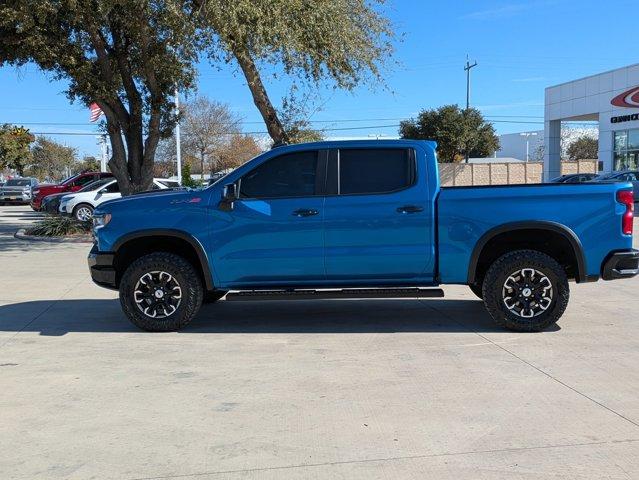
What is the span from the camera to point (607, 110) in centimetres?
3725

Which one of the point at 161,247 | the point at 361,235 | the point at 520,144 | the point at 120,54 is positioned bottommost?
the point at 161,247

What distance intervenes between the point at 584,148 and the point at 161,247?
73399mm

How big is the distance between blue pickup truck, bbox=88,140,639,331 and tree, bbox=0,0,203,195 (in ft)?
24.5

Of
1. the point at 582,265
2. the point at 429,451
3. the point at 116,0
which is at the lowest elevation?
the point at 429,451

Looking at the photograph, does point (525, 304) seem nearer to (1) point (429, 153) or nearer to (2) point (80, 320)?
(1) point (429, 153)

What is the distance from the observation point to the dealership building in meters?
35.4

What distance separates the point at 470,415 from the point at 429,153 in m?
3.36

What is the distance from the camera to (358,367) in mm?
5953

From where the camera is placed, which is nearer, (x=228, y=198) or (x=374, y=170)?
(x=228, y=198)

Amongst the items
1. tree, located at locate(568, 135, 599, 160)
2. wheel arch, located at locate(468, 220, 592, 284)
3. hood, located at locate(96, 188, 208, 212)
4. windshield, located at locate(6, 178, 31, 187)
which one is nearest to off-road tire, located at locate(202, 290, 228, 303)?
hood, located at locate(96, 188, 208, 212)

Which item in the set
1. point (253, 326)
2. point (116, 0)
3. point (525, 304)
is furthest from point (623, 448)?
point (116, 0)

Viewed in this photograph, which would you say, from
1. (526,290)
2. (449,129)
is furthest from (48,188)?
(449,129)

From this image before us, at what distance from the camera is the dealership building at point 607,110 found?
35.4 meters

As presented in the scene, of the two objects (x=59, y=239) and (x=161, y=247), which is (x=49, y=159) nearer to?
(x=59, y=239)
